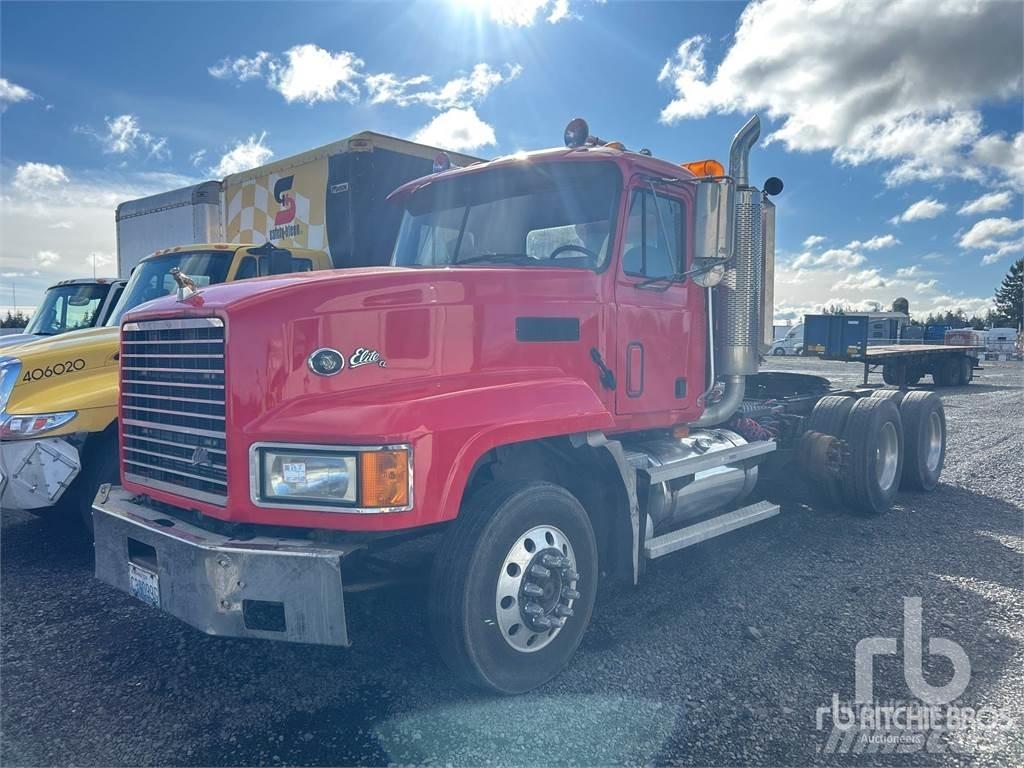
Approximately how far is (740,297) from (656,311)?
0.99 meters

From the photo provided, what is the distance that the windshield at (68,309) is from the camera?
9.08 m

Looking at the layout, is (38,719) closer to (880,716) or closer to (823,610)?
(880,716)

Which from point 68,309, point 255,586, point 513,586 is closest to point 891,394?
point 513,586

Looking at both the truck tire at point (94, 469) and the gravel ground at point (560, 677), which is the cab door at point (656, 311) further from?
the truck tire at point (94, 469)

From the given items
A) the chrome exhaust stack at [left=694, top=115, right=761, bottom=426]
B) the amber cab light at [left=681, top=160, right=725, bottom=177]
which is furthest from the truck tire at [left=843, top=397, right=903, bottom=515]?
the amber cab light at [left=681, top=160, right=725, bottom=177]

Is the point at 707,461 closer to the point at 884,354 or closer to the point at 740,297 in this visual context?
the point at 740,297

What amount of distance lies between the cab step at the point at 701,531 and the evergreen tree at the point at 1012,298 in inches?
3894

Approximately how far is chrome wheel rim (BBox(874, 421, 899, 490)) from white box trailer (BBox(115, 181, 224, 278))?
8460 mm

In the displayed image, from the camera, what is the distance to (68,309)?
9.23 meters

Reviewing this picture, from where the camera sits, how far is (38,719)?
3.24 m

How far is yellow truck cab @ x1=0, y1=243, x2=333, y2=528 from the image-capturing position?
5.00 m

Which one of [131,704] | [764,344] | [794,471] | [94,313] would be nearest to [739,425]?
[764,344]

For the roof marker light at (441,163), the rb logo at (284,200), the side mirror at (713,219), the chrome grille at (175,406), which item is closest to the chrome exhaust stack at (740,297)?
the side mirror at (713,219)

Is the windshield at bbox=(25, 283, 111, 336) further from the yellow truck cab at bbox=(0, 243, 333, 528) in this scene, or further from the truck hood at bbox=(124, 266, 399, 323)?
the truck hood at bbox=(124, 266, 399, 323)
